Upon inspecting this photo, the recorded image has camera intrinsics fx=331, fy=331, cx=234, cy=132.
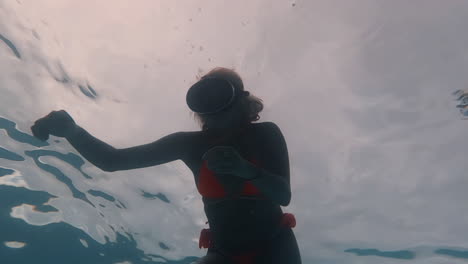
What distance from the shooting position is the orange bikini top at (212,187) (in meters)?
2.95

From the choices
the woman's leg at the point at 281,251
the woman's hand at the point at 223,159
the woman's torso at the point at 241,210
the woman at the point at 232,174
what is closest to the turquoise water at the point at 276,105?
the woman at the point at 232,174

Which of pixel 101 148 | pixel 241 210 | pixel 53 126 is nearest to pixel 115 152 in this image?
pixel 101 148

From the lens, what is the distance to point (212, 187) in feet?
9.78

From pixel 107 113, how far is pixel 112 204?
225 inches

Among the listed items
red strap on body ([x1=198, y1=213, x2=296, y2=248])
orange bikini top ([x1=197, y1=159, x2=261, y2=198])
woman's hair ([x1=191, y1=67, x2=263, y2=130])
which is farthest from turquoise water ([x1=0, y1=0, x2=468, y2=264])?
red strap on body ([x1=198, y1=213, x2=296, y2=248])

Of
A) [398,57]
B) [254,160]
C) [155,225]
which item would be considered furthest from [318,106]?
[155,225]

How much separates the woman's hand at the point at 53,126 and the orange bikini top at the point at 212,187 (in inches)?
52.0

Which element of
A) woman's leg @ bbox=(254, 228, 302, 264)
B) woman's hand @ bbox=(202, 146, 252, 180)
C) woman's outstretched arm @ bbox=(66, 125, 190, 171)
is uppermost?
woman's outstretched arm @ bbox=(66, 125, 190, 171)

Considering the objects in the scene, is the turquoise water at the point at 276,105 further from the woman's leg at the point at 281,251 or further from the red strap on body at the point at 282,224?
the woman's leg at the point at 281,251

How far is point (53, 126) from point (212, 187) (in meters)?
1.55

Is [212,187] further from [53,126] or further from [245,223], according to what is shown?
[53,126]

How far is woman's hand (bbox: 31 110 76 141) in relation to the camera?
2.93 meters

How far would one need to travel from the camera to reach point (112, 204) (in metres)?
13.9

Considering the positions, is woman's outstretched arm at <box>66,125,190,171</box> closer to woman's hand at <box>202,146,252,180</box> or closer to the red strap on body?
the red strap on body
